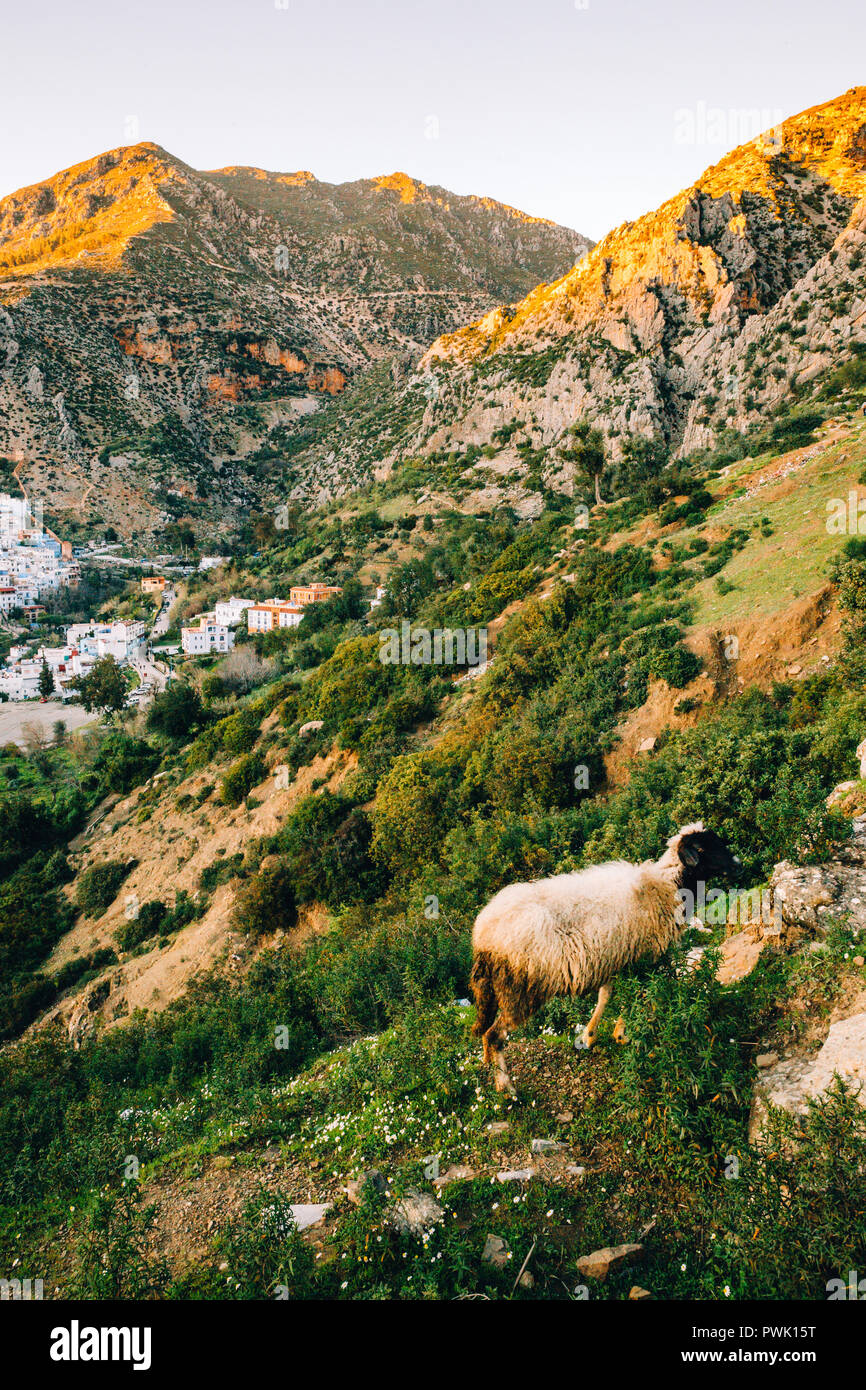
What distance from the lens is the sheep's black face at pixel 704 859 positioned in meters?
7.02

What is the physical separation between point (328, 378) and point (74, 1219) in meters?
146

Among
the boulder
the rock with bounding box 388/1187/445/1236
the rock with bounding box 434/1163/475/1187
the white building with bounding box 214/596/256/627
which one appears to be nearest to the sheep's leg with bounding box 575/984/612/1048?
the rock with bounding box 434/1163/475/1187

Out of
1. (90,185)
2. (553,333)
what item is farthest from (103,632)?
(90,185)

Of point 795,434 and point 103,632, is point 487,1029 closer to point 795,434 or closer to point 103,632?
point 795,434

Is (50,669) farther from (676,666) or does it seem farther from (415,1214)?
(415,1214)

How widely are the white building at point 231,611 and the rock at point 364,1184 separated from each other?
57195 millimetres

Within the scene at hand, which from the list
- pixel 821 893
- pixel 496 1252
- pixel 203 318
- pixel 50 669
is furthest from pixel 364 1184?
pixel 203 318

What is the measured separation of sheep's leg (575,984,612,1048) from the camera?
6375mm

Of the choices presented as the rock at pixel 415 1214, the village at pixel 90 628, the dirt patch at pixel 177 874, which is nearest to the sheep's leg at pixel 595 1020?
the rock at pixel 415 1214

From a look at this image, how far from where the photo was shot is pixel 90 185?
200 m

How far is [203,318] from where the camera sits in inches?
4850

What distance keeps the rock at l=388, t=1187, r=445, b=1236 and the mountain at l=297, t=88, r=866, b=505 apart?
1887 inches

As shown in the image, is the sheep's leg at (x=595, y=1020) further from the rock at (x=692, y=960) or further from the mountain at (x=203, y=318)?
the mountain at (x=203, y=318)

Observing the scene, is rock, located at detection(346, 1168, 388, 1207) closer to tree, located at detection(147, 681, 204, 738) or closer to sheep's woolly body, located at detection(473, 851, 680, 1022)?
sheep's woolly body, located at detection(473, 851, 680, 1022)
